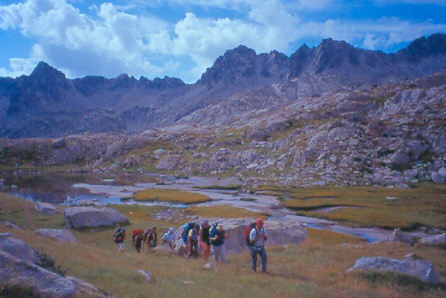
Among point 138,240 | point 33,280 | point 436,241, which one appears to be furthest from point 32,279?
point 436,241

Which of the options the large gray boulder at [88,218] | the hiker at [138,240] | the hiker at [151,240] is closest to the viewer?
the hiker at [138,240]

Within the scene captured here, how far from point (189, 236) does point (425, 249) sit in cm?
2246

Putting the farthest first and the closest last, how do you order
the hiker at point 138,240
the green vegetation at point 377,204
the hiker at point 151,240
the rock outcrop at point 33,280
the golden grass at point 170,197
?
the golden grass at point 170,197
the green vegetation at point 377,204
the hiker at point 151,240
the hiker at point 138,240
the rock outcrop at point 33,280

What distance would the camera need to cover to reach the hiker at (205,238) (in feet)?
78.3

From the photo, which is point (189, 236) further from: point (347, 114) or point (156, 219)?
point (347, 114)

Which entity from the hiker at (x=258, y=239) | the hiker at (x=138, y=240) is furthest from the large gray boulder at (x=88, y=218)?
the hiker at (x=258, y=239)

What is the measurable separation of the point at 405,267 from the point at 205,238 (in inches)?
539

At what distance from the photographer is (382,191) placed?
73625 mm

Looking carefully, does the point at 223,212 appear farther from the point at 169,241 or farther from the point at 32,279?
the point at 32,279

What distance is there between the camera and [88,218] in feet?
143

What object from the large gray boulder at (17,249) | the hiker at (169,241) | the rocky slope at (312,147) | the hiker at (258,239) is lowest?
the hiker at (169,241)

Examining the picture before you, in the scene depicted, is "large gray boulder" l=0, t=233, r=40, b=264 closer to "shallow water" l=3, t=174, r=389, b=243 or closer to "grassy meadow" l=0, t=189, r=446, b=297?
"grassy meadow" l=0, t=189, r=446, b=297

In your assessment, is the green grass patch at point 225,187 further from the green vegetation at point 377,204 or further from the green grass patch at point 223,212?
the green grass patch at point 223,212

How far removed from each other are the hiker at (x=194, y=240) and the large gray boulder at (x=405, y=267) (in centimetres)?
1218
